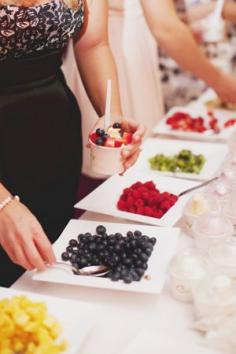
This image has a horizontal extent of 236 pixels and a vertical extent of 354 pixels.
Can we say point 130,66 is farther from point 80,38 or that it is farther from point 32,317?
point 32,317

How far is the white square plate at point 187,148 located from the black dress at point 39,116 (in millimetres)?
294

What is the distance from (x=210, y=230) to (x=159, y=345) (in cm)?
41

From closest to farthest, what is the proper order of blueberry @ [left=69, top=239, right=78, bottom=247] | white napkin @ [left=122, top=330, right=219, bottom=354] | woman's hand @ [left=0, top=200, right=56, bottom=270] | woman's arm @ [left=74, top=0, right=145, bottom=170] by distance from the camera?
→ 1. white napkin @ [left=122, top=330, right=219, bottom=354]
2. woman's hand @ [left=0, top=200, right=56, bottom=270]
3. blueberry @ [left=69, top=239, right=78, bottom=247]
4. woman's arm @ [left=74, top=0, right=145, bottom=170]

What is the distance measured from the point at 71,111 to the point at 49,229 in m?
0.39

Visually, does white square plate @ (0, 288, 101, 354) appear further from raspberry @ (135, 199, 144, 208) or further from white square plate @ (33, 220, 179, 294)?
raspberry @ (135, 199, 144, 208)

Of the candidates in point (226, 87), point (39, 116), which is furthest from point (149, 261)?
point (226, 87)

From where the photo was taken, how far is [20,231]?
3.90ft

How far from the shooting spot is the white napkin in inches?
41.9

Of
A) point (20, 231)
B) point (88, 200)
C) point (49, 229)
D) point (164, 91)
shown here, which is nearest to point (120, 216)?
point (88, 200)

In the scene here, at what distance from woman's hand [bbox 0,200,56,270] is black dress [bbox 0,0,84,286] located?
1.62ft

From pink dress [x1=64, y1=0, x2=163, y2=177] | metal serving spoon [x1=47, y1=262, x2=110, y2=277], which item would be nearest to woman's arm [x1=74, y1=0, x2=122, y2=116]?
metal serving spoon [x1=47, y1=262, x2=110, y2=277]

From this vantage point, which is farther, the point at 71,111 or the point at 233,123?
the point at 233,123

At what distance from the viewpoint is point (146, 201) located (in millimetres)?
1649

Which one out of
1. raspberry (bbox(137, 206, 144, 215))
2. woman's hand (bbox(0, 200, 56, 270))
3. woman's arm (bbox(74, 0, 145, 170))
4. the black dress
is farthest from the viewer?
woman's arm (bbox(74, 0, 145, 170))
